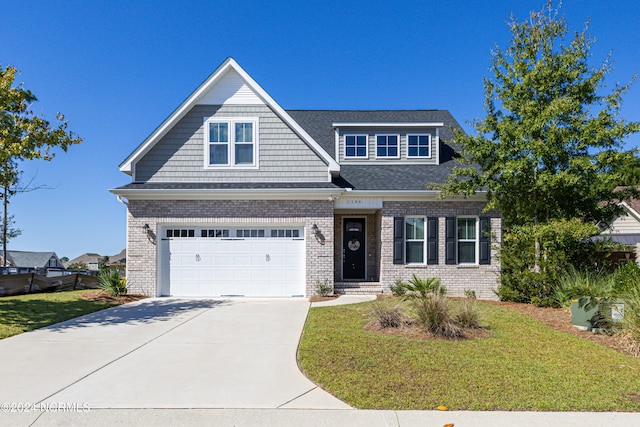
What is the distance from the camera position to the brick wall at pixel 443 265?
13938 millimetres

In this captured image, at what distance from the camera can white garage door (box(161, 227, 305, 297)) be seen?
45.3 feet

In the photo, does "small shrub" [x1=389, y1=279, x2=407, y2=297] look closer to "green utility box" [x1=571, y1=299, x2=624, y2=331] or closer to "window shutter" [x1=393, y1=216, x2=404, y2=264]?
"window shutter" [x1=393, y1=216, x2=404, y2=264]

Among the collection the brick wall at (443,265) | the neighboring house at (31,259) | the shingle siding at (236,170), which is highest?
the shingle siding at (236,170)

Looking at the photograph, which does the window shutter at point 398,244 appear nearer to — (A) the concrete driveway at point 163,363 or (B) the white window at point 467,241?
(B) the white window at point 467,241

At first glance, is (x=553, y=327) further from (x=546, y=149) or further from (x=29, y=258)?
(x=29, y=258)

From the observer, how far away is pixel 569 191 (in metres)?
11.7

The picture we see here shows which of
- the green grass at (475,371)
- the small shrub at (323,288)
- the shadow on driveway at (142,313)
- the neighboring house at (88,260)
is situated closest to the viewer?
the green grass at (475,371)

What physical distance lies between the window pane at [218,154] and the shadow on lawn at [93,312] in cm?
477

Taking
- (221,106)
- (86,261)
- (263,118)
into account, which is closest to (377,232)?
(263,118)

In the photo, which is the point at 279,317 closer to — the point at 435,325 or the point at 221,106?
the point at 435,325

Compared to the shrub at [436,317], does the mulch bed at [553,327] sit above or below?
below

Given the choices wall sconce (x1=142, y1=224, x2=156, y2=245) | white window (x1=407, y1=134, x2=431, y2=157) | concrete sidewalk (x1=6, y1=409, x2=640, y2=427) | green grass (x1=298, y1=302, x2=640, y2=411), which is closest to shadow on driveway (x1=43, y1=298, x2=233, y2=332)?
wall sconce (x1=142, y1=224, x2=156, y2=245)

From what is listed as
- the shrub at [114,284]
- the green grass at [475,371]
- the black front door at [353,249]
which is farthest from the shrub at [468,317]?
the shrub at [114,284]

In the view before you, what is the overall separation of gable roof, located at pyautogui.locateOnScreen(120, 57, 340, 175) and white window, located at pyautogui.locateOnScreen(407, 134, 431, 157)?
12.6 ft
